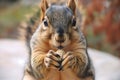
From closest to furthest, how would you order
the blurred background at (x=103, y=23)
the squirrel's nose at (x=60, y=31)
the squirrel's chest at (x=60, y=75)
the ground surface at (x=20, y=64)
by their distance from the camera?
the squirrel's nose at (x=60, y=31)
the squirrel's chest at (x=60, y=75)
the ground surface at (x=20, y=64)
the blurred background at (x=103, y=23)

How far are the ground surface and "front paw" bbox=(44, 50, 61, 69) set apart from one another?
1315 millimetres

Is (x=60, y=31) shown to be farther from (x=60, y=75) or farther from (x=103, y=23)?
(x=103, y=23)

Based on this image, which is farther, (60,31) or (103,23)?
(103,23)

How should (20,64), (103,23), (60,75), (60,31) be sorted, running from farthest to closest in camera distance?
1. (103,23)
2. (20,64)
3. (60,75)
4. (60,31)

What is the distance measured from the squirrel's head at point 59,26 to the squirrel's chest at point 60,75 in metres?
0.13

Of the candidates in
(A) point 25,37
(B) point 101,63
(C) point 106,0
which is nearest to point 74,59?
(A) point 25,37

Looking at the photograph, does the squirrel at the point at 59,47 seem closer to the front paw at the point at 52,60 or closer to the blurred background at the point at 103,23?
the front paw at the point at 52,60

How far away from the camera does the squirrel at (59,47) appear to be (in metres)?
1.45

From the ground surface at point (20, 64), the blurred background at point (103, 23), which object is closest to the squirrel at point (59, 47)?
the ground surface at point (20, 64)

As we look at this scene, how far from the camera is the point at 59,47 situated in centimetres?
145

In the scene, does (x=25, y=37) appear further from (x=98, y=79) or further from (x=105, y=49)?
(x=105, y=49)

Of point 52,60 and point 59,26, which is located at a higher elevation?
point 59,26

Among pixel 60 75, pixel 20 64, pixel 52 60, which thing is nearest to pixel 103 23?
pixel 20 64

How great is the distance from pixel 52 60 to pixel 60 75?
0.13 m
